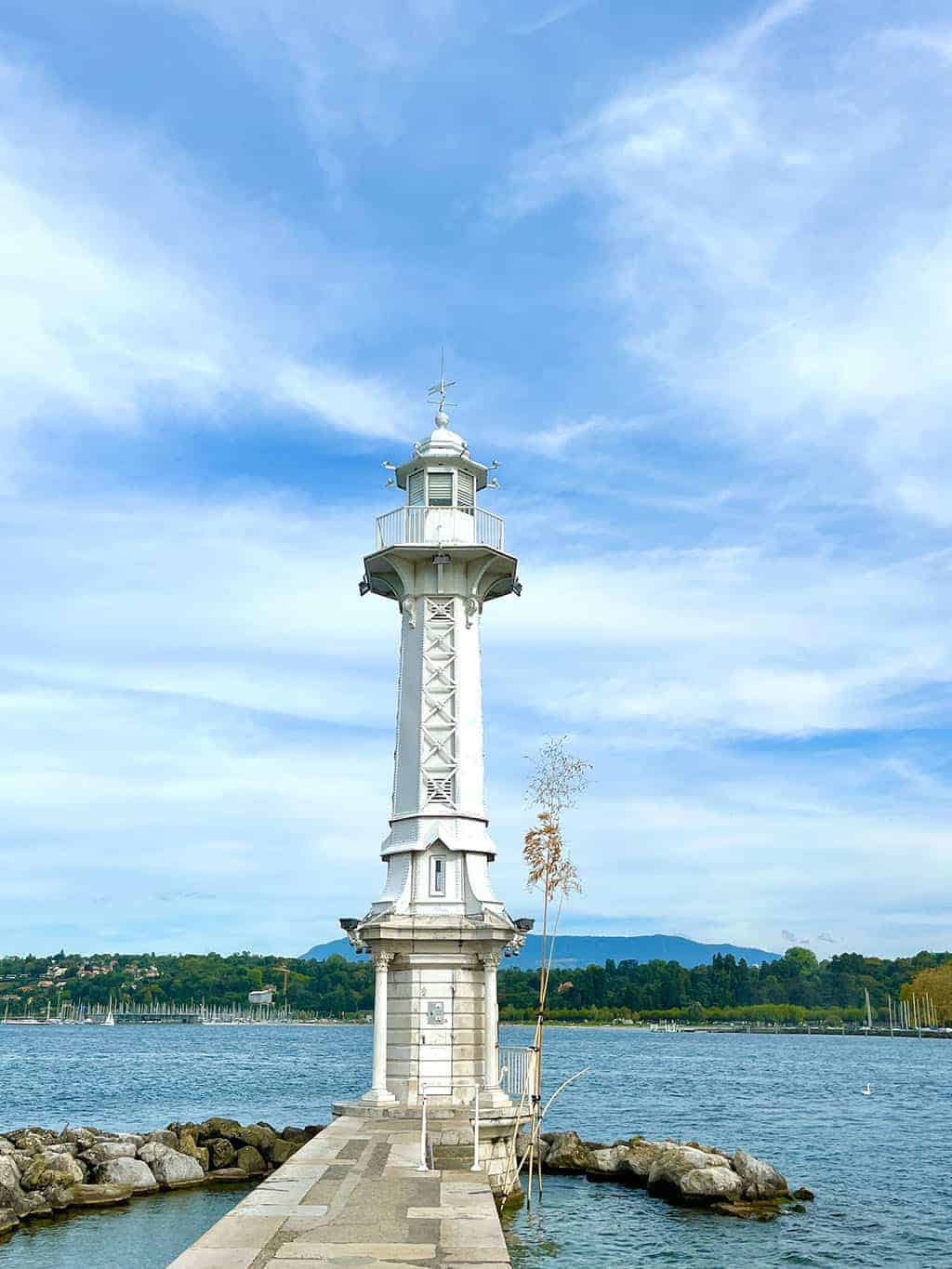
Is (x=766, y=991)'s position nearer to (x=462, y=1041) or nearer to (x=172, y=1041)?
(x=172, y=1041)

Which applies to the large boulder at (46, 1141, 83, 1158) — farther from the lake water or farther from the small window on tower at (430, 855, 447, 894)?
the small window on tower at (430, 855, 447, 894)

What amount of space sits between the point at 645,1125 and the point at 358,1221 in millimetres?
35700

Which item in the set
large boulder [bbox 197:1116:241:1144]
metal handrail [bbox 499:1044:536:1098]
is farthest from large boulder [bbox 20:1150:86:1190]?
metal handrail [bbox 499:1044:536:1098]

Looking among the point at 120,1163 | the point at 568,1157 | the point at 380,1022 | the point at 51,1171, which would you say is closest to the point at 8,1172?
the point at 51,1171

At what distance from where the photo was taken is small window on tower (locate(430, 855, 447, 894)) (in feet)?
78.7

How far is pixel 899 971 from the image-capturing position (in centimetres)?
19062

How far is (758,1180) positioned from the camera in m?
24.9

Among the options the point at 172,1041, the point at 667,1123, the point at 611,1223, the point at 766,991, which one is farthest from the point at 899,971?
the point at 611,1223

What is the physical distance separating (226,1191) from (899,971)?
605 ft

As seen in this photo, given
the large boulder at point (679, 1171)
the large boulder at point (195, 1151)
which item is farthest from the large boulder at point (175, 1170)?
the large boulder at point (679, 1171)

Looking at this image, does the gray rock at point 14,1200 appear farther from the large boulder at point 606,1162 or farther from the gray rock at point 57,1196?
the large boulder at point 606,1162

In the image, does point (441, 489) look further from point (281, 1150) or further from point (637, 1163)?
point (637, 1163)

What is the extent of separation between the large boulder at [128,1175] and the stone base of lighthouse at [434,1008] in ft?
13.9

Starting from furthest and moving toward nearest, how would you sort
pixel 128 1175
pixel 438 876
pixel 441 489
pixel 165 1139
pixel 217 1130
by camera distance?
pixel 217 1130 < pixel 165 1139 < pixel 441 489 < pixel 438 876 < pixel 128 1175
